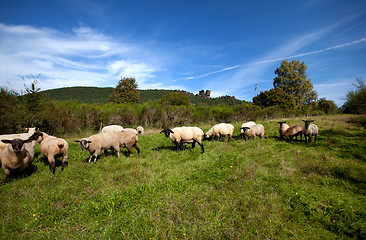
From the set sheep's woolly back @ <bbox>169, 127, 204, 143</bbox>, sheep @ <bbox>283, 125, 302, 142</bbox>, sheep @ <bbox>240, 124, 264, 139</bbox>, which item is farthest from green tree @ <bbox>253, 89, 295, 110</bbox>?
sheep's woolly back @ <bbox>169, 127, 204, 143</bbox>

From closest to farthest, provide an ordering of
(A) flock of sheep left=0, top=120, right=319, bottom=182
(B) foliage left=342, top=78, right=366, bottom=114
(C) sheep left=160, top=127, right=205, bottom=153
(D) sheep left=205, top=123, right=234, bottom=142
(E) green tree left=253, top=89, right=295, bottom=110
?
(A) flock of sheep left=0, top=120, right=319, bottom=182 → (C) sheep left=160, top=127, right=205, bottom=153 → (D) sheep left=205, top=123, right=234, bottom=142 → (B) foliage left=342, top=78, right=366, bottom=114 → (E) green tree left=253, top=89, right=295, bottom=110

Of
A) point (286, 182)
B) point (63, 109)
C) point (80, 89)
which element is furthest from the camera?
point (80, 89)

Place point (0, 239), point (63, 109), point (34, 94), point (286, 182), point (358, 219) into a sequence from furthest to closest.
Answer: point (63, 109) → point (34, 94) → point (286, 182) → point (358, 219) → point (0, 239)

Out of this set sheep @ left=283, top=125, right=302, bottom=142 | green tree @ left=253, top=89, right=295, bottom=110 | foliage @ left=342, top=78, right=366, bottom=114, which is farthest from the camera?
green tree @ left=253, top=89, right=295, bottom=110

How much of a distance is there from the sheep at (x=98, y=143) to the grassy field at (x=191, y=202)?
1002 mm

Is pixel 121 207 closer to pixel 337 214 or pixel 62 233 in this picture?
pixel 62 233

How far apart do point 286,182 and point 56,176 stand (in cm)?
760

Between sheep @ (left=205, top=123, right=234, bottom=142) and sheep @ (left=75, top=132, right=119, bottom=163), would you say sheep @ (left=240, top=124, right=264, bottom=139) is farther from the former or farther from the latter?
sheep @ (left=75, top=132, right=119, bottom=163)

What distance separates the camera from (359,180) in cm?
479

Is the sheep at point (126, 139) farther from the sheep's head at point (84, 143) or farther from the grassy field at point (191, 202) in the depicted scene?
the grassy field at point (191, 202)

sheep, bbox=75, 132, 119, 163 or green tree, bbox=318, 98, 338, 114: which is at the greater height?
green tree, bbox=318, 98, 338, 114

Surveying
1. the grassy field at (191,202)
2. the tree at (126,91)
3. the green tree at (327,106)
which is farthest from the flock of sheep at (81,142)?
the green tree at (327,106)

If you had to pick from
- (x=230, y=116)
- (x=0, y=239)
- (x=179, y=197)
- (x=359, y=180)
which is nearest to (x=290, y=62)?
(x=230, y=116)

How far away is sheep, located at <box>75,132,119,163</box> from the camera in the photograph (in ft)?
22.1
